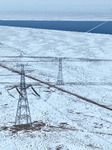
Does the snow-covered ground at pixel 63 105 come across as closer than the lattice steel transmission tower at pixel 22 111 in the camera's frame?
Yes

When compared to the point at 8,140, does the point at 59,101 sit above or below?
above

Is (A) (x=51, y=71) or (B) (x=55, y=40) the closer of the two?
(A) (x=51, y=71)

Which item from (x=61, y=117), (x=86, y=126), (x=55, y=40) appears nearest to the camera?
(x=86, y=126)

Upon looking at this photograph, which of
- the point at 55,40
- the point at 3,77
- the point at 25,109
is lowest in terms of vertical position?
the point at 25,109

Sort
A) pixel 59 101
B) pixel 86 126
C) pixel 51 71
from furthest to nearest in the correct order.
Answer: pixel 51 71, pixel 59 101, pixel 86 126

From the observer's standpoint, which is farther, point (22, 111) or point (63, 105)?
point (63, 105)

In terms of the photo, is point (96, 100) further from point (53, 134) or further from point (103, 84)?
point (53, 134)

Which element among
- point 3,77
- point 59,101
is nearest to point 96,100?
point 59,101

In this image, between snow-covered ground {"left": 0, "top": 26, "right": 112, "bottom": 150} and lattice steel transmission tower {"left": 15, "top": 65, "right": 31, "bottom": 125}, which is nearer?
snow-covered ground {"left": 0, "top": 26, "right": 112, "bottom": 150}
